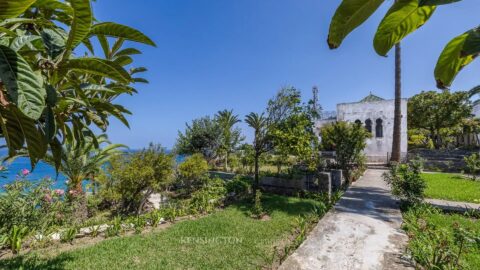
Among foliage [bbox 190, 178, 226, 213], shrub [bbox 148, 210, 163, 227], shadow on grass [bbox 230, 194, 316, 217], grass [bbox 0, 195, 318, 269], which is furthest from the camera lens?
foliage [bbox 190, 178, 226, 213]

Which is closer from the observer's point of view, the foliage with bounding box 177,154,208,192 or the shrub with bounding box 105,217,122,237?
the shrub with bounding box 105,217,122,237

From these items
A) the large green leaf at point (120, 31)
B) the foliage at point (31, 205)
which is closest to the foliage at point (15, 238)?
the foliage at point (31, 205)

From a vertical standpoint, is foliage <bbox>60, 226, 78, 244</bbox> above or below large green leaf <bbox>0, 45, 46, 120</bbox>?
below

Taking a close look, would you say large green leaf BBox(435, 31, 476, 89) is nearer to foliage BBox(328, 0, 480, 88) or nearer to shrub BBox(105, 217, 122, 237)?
foliage BBox(328, 0, 480, 88)

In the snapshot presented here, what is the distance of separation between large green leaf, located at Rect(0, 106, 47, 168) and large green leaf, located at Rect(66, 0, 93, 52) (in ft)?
1.11

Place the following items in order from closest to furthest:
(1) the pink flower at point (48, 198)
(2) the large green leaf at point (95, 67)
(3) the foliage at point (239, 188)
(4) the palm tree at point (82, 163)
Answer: (2) the large green leaf at point (95, 67) → (1) the pink flower at point (48, 198) → (4) the palm tree at point (82, 163) → (3) the foliage at point (239, 188)

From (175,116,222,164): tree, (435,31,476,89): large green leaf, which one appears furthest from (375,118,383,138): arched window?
(435,31,476,89): large green leaf

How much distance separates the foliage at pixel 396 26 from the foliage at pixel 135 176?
823 centimetres

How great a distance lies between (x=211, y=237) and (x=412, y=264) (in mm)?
3970

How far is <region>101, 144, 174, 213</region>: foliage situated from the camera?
319 inches

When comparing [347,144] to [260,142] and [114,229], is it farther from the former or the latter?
[114,229]

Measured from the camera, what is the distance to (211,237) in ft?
18.9

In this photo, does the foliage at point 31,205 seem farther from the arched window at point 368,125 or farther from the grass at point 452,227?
the arched window at point 368,125

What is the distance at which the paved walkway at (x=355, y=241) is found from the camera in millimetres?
4215
